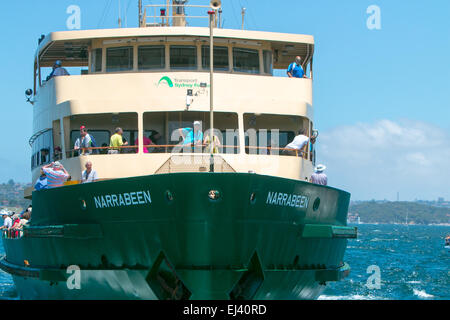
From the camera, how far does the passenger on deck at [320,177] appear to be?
614 inches

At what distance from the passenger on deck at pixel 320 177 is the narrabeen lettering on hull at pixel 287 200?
1.61 meters

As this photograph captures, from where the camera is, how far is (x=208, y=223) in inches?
491

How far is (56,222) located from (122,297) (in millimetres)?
2127

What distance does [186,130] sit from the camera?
16.2m

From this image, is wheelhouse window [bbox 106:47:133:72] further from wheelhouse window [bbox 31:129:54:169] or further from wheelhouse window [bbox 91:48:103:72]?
wheelhouse window [bbox 31:129:54:169]

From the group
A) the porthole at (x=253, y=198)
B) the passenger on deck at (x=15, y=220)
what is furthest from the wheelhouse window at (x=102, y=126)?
the porthole at (x=253, y=198)

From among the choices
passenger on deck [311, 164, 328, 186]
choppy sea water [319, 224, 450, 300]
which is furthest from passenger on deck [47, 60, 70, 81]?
choppy sea water [319, 224, 450, 300]

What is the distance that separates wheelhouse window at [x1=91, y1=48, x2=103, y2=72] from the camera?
17328 mm

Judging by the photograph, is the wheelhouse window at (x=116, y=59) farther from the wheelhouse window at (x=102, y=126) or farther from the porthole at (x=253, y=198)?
the porthole at (x=253, y=198)

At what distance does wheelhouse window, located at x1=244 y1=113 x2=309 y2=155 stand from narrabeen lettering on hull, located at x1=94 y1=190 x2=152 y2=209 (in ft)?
12.1

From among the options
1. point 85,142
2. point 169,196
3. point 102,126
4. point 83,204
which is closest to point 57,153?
point 102,126

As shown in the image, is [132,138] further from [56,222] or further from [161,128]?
[56,222]

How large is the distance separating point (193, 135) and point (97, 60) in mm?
3043

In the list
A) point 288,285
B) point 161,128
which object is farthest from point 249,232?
point 161,128
